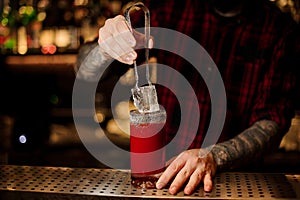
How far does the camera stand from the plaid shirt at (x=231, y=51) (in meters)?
2.59

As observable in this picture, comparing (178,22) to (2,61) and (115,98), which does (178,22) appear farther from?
(2,61)

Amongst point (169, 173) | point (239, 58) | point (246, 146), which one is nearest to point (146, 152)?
point (169, 173)

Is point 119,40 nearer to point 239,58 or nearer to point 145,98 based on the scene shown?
point 145,98

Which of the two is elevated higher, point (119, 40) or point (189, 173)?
point (119, 40)

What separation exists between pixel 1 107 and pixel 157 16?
257 centimetres

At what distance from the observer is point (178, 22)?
269cm

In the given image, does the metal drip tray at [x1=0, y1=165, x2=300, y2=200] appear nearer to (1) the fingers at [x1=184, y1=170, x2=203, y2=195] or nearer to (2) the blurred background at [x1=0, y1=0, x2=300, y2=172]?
(1) the fingers at [x1=184, y1=170, x2=203, y2=195]

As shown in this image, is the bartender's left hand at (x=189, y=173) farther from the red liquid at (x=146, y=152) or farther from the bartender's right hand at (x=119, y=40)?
the bartender's right hand at (x=119, y=40)

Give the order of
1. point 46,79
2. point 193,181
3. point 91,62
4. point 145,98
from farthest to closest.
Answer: point 46,79 → point 91,62 → point 193,181 → point 145,98

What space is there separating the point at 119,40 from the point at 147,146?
37 centimetres

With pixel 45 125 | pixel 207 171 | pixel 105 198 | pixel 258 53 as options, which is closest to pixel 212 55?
pixel 258 53

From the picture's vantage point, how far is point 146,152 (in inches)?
64.6

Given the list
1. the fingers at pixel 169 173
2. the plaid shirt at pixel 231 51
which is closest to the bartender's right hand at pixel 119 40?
the fingers at pixel 169 173

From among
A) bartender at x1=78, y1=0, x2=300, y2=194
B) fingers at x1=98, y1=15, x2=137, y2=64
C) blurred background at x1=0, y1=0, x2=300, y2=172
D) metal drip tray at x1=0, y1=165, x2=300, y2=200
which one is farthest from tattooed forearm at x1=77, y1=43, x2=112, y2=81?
blurred background at x1=0, y1=0, x2=300, y2=172
